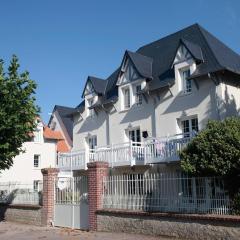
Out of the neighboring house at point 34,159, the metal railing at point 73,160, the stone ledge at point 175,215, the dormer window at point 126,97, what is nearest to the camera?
the stone ledge at point 175,215

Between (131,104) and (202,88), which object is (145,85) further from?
(202,88)

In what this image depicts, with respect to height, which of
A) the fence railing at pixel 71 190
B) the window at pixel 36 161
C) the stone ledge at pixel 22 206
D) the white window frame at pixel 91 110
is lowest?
the stone ledge at pixel 22 206

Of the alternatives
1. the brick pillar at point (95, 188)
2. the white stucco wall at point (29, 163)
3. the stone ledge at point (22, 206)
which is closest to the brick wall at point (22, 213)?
the stone ledge at point (22, 206)

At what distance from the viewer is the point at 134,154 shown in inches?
932

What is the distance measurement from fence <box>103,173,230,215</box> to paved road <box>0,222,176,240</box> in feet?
4.10

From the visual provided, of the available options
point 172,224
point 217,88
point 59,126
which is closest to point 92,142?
point 217,88

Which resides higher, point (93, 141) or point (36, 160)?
point (93, 141)

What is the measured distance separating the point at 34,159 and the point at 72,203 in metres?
22.0

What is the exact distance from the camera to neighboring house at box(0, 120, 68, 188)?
3791 cm

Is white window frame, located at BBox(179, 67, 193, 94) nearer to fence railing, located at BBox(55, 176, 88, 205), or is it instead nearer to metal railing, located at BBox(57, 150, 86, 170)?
metal railing, located at BBox(57, 150, 86, 170)

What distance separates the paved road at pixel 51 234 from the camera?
1536cm

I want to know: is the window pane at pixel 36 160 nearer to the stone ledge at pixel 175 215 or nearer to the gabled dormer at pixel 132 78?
the gabled dormer at pixel 132 78

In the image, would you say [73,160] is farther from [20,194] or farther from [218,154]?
[218,154]

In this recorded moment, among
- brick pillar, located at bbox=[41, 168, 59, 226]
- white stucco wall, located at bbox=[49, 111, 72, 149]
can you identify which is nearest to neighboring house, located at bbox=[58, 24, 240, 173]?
brick pillar, located at bbox=[41, 168, 59, 226]
